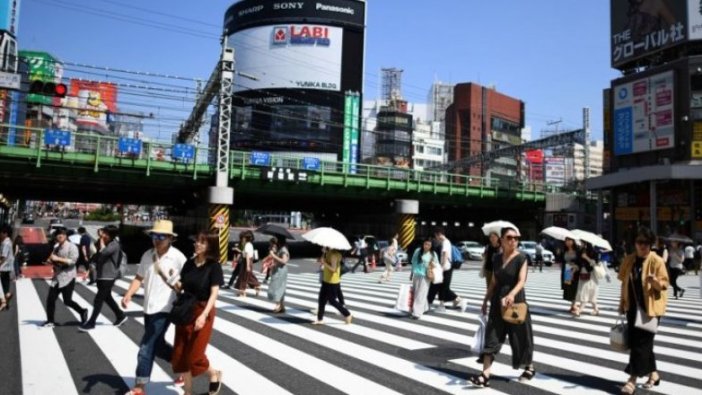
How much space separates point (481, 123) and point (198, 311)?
10372cm

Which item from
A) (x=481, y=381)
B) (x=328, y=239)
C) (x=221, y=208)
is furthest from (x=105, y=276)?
(x=221, y=208)

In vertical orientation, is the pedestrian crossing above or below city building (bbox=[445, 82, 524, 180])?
below

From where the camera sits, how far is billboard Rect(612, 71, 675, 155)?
36594 millimetres

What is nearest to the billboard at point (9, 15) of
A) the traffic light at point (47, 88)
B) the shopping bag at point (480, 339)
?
the traffic light at point (47, 88)

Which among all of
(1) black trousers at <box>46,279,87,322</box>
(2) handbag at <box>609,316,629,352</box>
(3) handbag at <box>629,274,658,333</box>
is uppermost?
(3) handbag at <box>629,274,658,333</box>

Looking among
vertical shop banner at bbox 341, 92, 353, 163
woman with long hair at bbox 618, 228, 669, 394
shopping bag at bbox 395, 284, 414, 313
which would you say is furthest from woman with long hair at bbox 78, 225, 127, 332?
vertical shop banner at bbox 341, 92, 353, 163

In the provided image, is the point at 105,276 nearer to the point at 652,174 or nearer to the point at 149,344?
the point at 149,344

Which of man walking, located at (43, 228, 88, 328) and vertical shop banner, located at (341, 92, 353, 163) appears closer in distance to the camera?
man walking, located at (43, 228, 88, 328)

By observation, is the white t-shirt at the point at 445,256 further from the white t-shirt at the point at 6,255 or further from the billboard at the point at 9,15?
the billboard at the point at 9,15

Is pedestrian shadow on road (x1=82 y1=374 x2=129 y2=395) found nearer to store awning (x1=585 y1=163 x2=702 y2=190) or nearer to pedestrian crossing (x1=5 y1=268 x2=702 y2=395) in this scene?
pedestrian crossing (x1=5 y1=268 x2=702 y2=395)

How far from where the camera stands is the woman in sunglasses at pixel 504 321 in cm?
534

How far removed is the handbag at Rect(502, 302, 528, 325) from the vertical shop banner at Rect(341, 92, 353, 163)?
67517 millimetres

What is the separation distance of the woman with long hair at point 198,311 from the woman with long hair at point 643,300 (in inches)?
162

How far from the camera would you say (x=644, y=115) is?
126ft
